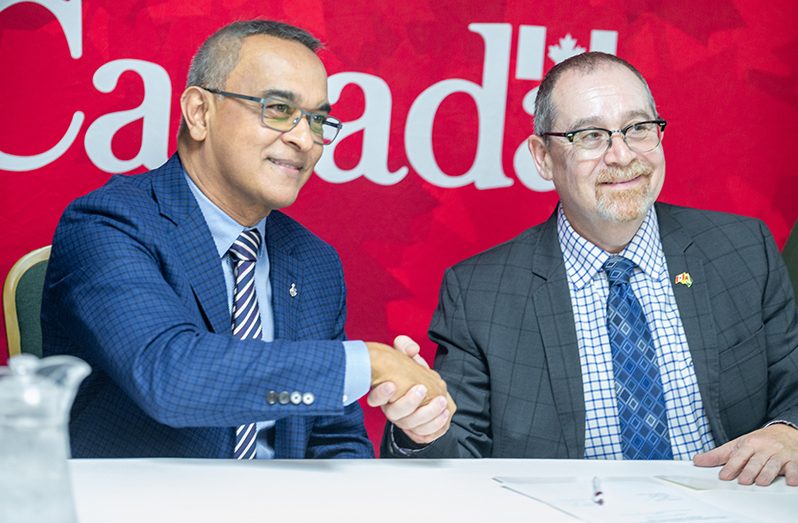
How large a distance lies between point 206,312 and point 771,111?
7.65ft

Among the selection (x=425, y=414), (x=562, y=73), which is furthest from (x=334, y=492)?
(x=562, y=73)

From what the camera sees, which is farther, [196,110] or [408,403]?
[196,110]

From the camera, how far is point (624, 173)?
2.38 meters

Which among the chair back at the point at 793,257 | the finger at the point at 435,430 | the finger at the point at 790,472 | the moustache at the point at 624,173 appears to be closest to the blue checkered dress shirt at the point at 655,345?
the moustache at the point at 624,173

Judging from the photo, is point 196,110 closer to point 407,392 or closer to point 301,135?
point 301,135

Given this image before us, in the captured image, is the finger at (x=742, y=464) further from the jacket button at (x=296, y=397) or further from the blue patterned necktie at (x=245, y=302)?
the blue patterned necktie at (x=245, y=302)

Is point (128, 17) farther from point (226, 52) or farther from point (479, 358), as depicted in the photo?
point (479, 358)

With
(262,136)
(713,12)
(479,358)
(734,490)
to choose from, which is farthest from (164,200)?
(713,12)

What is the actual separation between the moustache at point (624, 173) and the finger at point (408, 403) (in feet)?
3.13

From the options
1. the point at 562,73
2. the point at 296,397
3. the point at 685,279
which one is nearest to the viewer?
the point at 296,397

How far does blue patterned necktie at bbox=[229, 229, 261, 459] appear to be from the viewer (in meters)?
2.04

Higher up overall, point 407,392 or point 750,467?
point 407,392

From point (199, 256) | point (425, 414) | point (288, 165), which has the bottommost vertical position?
point (425, 414)

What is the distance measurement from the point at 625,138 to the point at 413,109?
→ 0.95 m
